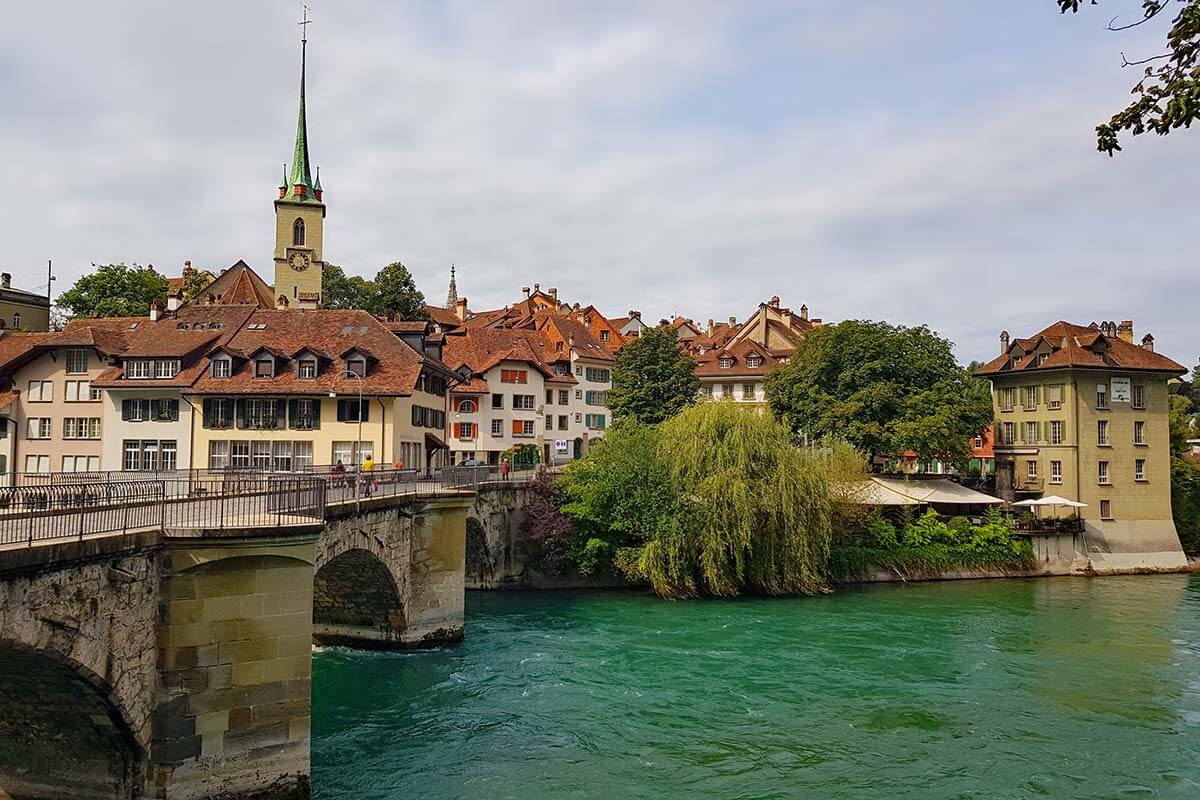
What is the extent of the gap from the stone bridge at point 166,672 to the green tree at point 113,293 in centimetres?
5031

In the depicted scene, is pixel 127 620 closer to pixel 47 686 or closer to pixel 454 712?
pixel 47 686

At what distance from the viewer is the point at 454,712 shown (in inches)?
818

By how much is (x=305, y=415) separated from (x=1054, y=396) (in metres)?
37.5

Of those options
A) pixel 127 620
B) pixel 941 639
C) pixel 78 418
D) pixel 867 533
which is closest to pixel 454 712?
pixel 127 620

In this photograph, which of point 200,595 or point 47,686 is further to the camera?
point 200,595

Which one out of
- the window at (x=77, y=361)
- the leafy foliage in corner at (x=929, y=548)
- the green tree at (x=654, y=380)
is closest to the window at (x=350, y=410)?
the window at (x=77, y=361)

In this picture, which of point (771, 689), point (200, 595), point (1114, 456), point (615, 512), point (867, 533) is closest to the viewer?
point (200, 595)

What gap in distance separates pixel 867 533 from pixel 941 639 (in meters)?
11.9

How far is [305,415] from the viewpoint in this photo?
38562 mm

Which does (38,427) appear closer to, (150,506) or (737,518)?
(737,518)

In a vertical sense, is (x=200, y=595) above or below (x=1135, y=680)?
above

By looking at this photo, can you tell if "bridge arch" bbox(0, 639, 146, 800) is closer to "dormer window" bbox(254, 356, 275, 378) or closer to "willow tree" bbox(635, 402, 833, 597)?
"willow tree" bbox(635, 402, 833, 597)

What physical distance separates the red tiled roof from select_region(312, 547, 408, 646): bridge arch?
37090 millimetres

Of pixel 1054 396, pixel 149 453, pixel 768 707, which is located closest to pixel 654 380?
pixel 1054 396
